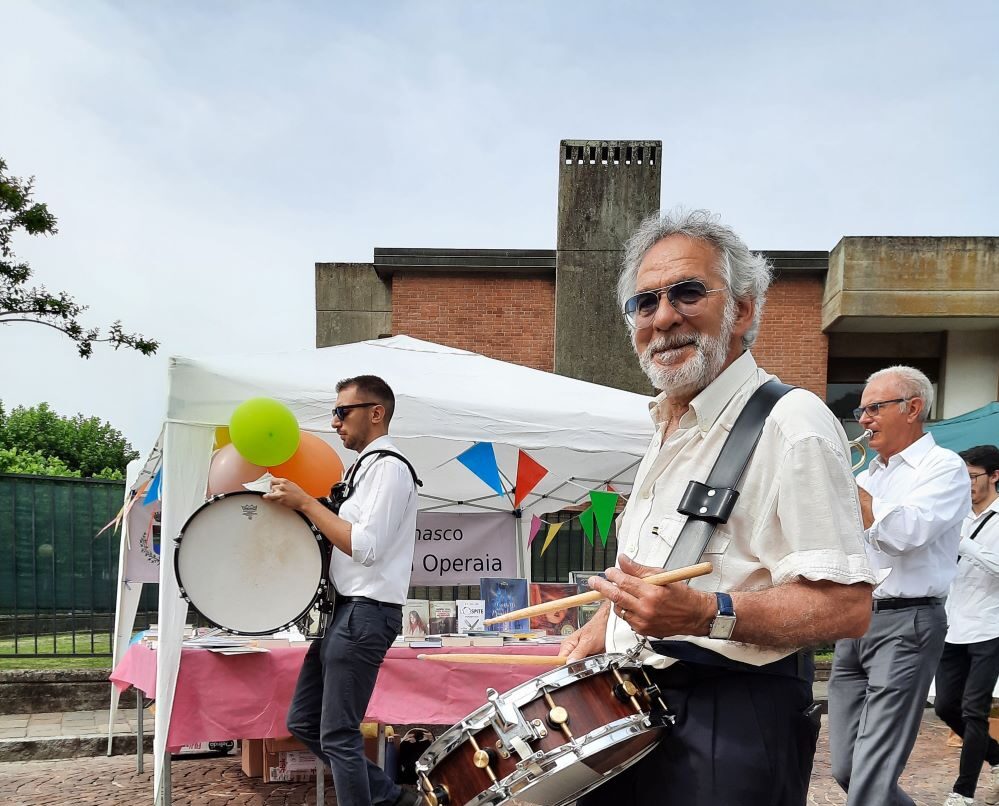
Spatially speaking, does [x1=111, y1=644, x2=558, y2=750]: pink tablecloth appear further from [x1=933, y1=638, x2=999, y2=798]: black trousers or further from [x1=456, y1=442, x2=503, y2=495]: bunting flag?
[x1=933, y1=638, x2=999, y2=798]: black trousers

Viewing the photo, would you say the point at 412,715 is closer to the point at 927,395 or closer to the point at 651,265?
the point at 927,395

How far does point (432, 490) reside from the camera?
7527 mm

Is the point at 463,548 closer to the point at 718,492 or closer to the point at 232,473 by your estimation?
the point at 232,473

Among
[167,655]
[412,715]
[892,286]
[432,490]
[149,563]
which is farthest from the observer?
[892,286]

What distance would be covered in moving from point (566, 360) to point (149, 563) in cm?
837

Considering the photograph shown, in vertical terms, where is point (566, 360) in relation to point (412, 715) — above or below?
above

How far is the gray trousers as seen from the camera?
355cm

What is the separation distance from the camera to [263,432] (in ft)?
Result: 14.3

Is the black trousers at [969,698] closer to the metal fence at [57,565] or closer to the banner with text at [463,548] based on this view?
the banner with text at [463,548]

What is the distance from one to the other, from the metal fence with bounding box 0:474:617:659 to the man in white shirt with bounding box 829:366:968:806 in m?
6.58

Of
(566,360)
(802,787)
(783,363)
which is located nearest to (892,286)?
(783,363)

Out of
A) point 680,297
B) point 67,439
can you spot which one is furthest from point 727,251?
point 67,439

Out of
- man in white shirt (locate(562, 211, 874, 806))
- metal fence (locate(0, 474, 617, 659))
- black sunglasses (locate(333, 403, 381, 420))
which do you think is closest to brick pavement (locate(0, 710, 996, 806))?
metal fence (locate(0, 474, 617, 659))

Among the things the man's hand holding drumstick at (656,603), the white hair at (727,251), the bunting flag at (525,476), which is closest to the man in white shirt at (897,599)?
the white hair at (727,251)
